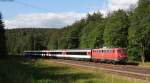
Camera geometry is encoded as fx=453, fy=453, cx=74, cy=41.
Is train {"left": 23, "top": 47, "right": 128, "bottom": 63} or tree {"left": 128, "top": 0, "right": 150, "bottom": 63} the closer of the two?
train {"left": 23, "top": 47, "right": 128, "bottom": 63}

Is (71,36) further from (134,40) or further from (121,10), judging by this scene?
(134,40)

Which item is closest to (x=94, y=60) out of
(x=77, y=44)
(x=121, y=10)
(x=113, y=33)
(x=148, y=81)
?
(x=113, y=33)

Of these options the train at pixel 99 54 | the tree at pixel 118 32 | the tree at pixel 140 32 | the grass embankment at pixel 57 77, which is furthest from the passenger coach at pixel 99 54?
the grass embankment at pixel 57 77

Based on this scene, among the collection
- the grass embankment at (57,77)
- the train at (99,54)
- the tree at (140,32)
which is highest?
the tree at (140,32)

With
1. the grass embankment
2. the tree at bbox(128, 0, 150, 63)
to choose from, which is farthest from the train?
the grass embankment

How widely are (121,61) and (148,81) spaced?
34095 mm

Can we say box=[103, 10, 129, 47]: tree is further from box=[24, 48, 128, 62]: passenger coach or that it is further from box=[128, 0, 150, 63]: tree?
box=[128, 0, 150, 63]: tree

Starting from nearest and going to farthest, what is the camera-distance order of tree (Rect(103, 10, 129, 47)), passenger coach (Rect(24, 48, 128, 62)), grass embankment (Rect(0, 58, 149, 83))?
grass embankment (Rect(0, 58, 149, 83)) < passenger coach (Rect(24, 48, 128, 62)) < tree (Rect(103, 10, 129, 47))

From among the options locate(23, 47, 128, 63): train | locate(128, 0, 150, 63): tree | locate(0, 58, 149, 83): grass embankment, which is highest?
locate(128, 0, 150, 63): tree

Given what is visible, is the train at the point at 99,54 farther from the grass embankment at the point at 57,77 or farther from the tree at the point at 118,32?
the grass embankment at the point at 57,77

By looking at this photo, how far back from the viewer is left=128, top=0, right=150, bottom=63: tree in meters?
→ 72.2

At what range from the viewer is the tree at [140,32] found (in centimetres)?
7219

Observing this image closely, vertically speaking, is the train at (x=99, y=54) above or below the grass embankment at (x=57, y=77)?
above

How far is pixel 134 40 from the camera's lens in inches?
2916
